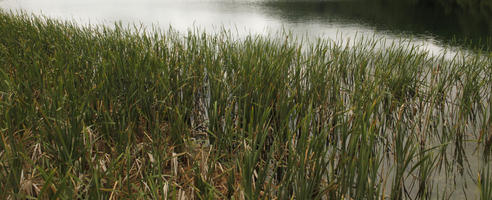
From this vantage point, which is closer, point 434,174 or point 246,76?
point 434,174

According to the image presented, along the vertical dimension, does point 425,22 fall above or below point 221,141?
above

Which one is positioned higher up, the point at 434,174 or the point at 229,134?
the point at 229,134

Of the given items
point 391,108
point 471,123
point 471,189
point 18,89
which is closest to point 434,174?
point 471,189

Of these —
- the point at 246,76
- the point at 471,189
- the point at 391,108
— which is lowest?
the point at 471,189

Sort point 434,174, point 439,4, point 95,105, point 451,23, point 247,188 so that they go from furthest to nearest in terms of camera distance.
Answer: point 439,4, point 451,23, point 95,105, point 434,174, point 247,188

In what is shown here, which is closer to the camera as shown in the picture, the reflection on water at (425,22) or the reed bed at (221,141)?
the reed bed at (221,141)

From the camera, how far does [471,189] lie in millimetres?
2242

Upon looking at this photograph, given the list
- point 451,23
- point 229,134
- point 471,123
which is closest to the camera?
point 229,134

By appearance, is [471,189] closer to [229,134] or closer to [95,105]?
[229,134]

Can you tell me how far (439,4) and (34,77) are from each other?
23.1m

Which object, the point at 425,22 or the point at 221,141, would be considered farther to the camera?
the point at 425,22

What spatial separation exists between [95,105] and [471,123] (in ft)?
11.8

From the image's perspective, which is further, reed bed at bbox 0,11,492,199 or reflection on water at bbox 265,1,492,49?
reflection on water at bbox 265,1,492,49

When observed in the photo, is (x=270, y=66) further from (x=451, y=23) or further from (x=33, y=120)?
(x=451, y=23)
